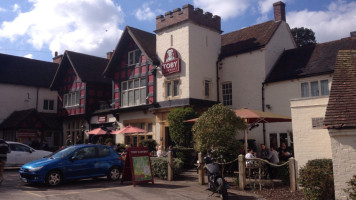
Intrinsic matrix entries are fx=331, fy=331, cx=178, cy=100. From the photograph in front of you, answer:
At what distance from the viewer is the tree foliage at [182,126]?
1938 centimetres

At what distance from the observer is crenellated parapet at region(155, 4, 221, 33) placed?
21344 millimetres

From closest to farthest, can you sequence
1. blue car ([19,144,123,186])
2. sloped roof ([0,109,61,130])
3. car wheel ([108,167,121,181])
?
blue car ([19,144,123,186]), car wheel ([108,167,121,181]), sloped roof ([0,109,61,130])

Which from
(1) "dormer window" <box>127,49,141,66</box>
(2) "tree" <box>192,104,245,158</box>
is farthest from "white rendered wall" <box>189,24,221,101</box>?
(2) "tree" <box>192,104,245,158</box>

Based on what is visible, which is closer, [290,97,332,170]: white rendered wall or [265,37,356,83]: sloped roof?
[290,97,332,170]: white rendered wall

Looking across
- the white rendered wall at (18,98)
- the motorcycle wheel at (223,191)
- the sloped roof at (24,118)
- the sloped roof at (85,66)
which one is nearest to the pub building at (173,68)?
the sloped roof at (85,66)

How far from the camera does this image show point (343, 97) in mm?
9516

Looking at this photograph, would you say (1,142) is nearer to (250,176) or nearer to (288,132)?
(250,176)

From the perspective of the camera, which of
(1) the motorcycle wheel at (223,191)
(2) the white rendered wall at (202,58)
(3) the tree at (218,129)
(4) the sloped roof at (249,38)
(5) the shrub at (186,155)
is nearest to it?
(1) the motorcycle wheel at (223,191)

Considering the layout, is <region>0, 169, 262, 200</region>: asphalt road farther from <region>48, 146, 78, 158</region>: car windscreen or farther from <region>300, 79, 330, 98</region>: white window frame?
<region>300, 79, 330, 98</region>: white window frame

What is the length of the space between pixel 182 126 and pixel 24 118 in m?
17.1

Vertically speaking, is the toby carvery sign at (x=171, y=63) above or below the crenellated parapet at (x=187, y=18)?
below

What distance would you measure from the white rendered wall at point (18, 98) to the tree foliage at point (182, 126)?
1916 cm

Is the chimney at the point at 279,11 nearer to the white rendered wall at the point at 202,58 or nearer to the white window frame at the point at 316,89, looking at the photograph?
the white rendered wall at the point at 202,58

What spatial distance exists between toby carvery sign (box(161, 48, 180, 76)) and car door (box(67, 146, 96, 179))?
9.65m
